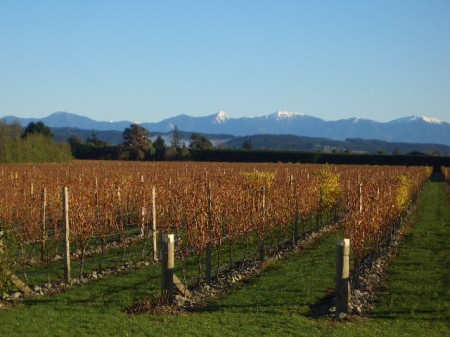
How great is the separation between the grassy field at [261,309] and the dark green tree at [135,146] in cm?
7328

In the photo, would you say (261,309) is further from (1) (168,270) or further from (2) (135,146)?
(2) (135,146)

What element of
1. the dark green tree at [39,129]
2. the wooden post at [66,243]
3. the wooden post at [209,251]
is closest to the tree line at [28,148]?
the dark green tree at [39,129]

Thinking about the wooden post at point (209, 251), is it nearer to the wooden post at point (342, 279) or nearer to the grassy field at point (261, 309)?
the grassy field at point (261, 309)

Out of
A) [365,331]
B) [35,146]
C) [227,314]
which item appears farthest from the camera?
[35,146]

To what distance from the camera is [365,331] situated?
874 cm

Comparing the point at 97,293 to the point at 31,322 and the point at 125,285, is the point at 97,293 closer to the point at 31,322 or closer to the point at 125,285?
the point at 125,285

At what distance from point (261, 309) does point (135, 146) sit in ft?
255

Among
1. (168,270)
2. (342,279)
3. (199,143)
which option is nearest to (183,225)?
(168,270)

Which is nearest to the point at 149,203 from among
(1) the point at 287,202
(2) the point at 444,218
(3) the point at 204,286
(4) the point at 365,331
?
(1) the point at 287,202

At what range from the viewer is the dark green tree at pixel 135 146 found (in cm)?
8569

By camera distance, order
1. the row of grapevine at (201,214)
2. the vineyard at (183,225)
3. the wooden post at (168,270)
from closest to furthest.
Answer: the wooden post at (168,270), the vineyard at (183,225), the row of grapevine at (201,214)

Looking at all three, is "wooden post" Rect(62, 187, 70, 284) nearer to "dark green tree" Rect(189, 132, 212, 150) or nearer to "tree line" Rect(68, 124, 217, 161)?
"tree line" Rect(68, 124, 217, 161)

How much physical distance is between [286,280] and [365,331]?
3.51 meters

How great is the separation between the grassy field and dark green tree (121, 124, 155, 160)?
2885 inches
